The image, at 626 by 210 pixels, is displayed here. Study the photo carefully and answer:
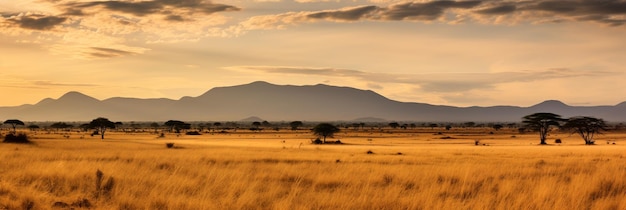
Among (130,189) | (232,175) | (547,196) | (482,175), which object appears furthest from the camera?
(482,175)

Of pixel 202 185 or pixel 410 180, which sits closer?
pixel 202 185

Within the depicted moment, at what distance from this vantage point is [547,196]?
991 cm

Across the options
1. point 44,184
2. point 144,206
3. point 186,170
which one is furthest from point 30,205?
point 186,170

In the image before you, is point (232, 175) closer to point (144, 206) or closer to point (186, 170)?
point (186, 170)

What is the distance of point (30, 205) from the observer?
31.0 ft

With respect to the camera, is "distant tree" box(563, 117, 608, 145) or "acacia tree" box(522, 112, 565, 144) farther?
"acacia tree" box(522, 112, 565, 144)

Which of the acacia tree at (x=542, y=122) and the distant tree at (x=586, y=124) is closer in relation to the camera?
the distant tree at (x=586, y=124)

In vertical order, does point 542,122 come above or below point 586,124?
above

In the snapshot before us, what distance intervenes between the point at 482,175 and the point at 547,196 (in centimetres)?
514

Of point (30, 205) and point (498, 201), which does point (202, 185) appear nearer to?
point (30, 205)

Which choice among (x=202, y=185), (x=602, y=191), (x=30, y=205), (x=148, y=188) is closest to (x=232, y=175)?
(x=202, y=185)

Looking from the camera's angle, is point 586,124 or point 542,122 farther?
point 542,122

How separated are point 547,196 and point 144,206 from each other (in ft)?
24.1

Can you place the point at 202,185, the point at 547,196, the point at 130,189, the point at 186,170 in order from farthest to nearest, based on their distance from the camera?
1. the point at 186,170
2. the point at 202,185
3. the point at 130,189
4. the point at 547,196
